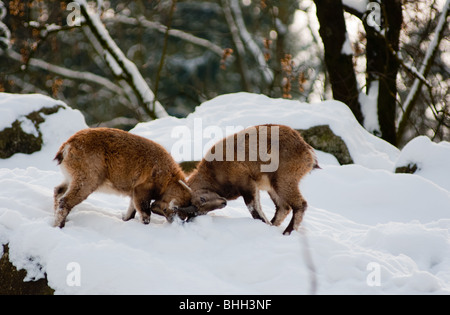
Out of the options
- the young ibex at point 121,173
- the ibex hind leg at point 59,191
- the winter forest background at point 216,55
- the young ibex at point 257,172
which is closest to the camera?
the young ibex at point 121,173

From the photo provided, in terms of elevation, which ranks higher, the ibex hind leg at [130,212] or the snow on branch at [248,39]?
the ibex hind leg at [130,212]

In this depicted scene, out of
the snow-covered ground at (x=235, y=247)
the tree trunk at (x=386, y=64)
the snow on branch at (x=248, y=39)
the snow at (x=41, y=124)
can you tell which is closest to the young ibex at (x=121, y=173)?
the snow-covered ground at (x=235, y=247)

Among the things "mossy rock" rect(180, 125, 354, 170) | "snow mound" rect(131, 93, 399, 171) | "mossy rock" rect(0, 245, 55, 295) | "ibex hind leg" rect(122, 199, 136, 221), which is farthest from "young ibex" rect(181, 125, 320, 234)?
"mossy rock" rect(180, 125, 354, 170)

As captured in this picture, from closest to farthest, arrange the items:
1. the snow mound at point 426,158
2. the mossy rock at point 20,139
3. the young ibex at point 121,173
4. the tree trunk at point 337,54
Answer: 1. the young ibex at point 121,173
2. the mossy rock at point 20,139
3. the snow mound at point 426,158
4. the tree trunk at point 337,54

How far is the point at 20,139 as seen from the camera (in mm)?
10234

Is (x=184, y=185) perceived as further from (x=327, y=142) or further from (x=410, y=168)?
(x=410, y=168)

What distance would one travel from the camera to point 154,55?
2241 centimetres

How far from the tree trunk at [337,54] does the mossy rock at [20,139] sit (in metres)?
6.99

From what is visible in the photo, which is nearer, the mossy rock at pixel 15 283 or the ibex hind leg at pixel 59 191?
the mossy rock at pixel 15 283

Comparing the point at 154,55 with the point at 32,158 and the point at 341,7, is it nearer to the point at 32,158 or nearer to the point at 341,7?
the point at 341,7

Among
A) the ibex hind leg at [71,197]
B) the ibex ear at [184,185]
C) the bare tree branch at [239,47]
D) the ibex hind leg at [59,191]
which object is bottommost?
the bare tree branch at [239,47]

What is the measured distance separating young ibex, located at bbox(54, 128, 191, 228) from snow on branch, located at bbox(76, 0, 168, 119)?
9.14 metres

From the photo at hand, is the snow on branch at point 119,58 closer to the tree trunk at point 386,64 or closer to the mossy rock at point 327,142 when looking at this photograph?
the mossy rock at point 327,142

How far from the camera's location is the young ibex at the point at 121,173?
5.98 metres
